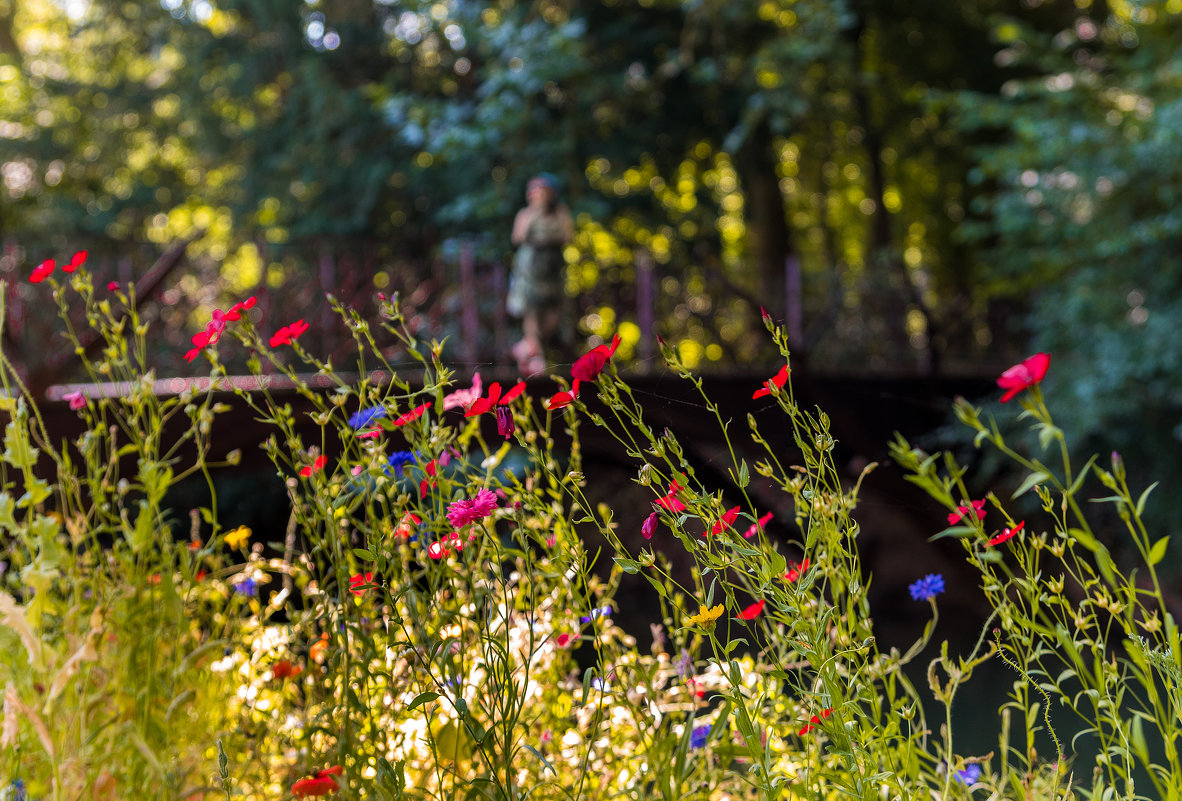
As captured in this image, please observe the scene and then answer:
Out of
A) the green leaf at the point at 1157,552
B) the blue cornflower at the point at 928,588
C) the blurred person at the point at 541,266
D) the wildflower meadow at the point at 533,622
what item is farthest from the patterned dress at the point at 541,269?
the green leaf at the point at 1157,552

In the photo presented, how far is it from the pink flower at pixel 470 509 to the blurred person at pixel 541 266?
5814mm

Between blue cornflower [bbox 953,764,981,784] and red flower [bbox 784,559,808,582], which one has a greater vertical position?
red flower [bbox 784,559,808,582]

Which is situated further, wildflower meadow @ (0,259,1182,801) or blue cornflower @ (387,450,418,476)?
blue cornflower @ (387,450,418,476)

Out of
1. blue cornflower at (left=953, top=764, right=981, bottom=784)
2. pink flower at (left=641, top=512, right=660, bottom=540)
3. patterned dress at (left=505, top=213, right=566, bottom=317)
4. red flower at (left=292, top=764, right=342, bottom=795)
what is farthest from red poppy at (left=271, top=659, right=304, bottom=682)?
patterned dress at (left=505, top=213, right=566, bottom=317)

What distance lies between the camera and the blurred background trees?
27.2 feet

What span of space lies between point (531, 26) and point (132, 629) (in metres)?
8.61

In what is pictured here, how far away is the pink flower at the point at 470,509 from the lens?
116 centimetres

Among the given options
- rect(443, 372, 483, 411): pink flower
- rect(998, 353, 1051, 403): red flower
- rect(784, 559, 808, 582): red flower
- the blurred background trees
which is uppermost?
rect(998, 353, 1051, 403): red flower

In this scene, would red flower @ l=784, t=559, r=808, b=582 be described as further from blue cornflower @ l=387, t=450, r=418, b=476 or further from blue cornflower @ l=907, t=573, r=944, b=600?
blue cornflower @ l=387, t=450, r=418, b=476

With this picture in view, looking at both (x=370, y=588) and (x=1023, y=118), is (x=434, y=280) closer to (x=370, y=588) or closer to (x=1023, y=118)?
(x=1023, y=118)

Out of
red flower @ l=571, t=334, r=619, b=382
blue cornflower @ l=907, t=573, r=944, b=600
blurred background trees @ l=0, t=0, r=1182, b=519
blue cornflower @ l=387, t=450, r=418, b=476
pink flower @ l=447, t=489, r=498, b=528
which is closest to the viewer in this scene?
red flower @ l=571, t=334, r=619, b=382

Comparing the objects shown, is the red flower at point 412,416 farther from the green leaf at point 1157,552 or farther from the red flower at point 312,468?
the green leaf at point 1157,552

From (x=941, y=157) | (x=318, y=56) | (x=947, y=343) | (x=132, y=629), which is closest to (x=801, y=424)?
(x=132, y=629)

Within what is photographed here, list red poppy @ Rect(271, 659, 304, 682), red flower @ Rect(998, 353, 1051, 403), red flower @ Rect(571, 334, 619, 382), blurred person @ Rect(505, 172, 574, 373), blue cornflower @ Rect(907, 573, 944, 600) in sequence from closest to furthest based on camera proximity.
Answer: red flower @ Rect(998, 353, 1051, 403) → red flower @ Rect(571, 334, 619, 382) → blue cornflower @ Rect(907, 573, 944, 600) → red poppy @ Rect(271, 659, 304, 682) → blurred person @ Rect(505, 172, 574, 373)
